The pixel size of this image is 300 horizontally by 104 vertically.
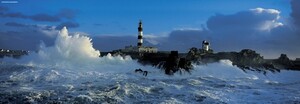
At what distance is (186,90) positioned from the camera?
52.9 ft

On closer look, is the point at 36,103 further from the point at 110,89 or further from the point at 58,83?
the point at 58,83

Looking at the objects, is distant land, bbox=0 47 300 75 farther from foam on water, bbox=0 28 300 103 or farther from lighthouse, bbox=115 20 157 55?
lighthouse, bbox=115 20 157 55

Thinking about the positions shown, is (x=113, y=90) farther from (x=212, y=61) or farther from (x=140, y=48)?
(x=140, y=48)

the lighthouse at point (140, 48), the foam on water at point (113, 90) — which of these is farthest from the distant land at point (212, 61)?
the lighthouse at point (140, 48)

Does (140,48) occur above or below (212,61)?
above

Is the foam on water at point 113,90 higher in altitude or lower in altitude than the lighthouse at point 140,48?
lower

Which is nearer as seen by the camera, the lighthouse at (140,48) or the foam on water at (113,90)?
the foam on water at (113,90)

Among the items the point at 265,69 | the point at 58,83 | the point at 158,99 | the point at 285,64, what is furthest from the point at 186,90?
the point at 285,64

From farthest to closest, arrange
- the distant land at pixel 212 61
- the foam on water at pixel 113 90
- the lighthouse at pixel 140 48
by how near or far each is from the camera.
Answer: the lighthouse at pixel 140 48 → the distant land at pixel 212 61 → the foam on water at pixel 113 90

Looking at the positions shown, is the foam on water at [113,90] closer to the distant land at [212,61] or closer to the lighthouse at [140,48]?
the distant land at [212,61]

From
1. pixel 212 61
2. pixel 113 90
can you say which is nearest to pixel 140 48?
pixel 212 61

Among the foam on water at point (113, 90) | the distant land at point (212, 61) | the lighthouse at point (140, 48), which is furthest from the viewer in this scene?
the lighthouse at point (140, 48)

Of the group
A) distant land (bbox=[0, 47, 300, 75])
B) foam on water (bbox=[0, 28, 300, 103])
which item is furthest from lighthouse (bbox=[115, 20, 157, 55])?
foam on water (bbox=[0, 28, 300, 103])

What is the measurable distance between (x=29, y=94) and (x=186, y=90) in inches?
229
